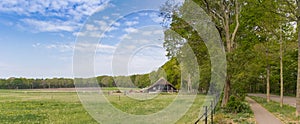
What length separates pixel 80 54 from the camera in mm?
7129

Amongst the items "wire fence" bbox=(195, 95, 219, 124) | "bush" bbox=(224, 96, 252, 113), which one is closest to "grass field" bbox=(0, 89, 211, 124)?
"wire fence" bbox=(195, 95, 219, 124)

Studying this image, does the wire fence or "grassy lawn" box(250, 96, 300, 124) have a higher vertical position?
the wire fence

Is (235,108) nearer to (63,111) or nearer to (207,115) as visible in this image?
(207,115)

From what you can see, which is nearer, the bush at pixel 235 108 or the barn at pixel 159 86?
the bush at pixel 235 108

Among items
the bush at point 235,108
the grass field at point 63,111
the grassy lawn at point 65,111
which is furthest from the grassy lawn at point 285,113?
the grass field at point 63,111

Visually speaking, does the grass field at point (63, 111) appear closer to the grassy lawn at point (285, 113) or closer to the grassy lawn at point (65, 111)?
the grassy lawn at point (65, 111)

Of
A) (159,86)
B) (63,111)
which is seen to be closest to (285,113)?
(63,111)

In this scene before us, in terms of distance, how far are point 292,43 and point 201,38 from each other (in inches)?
220

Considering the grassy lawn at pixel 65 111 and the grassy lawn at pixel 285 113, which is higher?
the grassy lawn at pixel 285 113

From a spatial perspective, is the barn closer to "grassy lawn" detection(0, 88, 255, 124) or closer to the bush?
"grassy lawn" detection(0, 88, 255, 124)

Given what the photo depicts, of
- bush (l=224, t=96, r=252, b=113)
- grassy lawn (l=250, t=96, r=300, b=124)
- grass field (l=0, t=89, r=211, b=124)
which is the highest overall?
bush (l=224, t=96, r=252, b=113)

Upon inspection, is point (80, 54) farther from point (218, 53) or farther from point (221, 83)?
point (221, 83)

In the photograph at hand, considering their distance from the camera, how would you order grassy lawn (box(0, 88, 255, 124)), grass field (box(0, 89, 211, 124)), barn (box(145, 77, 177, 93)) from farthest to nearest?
barn (box(145, 77, 177, 93)), grass field (box(0, 89, 211, 124)), grassy lawn (box(0, 88, 255, 124))

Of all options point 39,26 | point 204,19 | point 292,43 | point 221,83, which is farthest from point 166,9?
point 292,43
